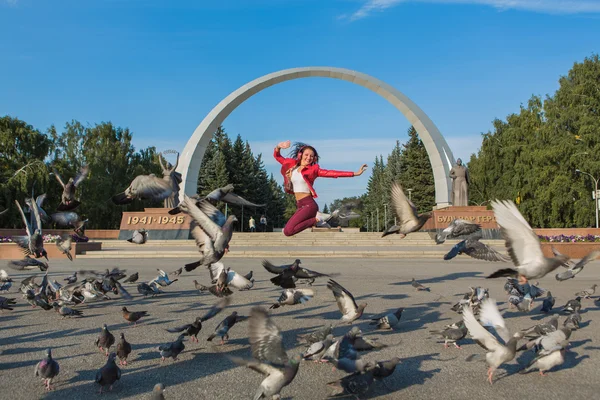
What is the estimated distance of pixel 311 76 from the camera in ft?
146

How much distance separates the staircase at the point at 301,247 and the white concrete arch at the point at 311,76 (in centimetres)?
1003

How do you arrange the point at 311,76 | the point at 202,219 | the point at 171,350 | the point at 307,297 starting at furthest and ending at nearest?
the point at 311,76 → the point at 307,297 → the point at 202,219 → the point at 171,350

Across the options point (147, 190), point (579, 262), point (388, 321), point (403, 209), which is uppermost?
point (147, 190)

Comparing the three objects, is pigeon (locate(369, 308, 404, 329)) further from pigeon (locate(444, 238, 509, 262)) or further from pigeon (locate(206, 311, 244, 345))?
pigeon (locate(206, 311, 244, 345))

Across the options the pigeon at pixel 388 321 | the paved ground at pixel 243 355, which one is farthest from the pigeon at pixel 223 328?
the pigeon at pixel 388 321

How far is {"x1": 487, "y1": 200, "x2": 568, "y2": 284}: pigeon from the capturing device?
5211mm

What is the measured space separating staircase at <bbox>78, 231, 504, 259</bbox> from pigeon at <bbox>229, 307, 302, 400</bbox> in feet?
59.0

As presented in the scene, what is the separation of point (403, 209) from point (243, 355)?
12.5ft

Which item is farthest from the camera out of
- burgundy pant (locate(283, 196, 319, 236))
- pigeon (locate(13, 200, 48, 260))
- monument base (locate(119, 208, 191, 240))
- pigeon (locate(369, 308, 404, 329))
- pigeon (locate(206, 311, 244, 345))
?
monument base (locate(119, 208, 191, 240))

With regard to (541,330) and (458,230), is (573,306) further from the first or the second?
(541,330)

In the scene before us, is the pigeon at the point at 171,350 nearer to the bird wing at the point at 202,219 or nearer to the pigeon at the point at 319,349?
the pigeon at the point at 319,349

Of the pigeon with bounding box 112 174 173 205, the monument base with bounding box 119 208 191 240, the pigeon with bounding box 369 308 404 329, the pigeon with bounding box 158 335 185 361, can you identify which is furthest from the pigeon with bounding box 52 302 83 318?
the monument base with bounding box 119 208 191 240

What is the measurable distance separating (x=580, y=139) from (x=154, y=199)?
147 ft

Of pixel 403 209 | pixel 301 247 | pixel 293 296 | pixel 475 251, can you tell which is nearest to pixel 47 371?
pixel 293 296
